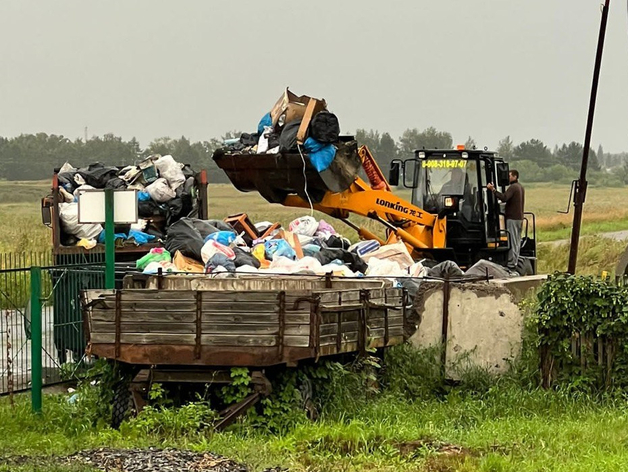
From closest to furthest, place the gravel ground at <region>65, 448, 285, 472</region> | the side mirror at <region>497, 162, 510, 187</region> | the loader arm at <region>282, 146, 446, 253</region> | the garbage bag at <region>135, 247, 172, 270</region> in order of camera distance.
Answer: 1. the gravel ground at <region>65, 448, 285, 472</region>
2. the garbage bag at <region>135, 247, 172, 270</region>
3. the loader arm at <region>282, 146, 446, 253</region>
4. the side mirror at <region>497, 162, 510, 187</region>

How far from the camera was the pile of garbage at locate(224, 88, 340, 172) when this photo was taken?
18.7 meters

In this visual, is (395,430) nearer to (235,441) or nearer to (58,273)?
(235,441)

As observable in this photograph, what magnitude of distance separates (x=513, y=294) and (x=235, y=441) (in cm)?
533

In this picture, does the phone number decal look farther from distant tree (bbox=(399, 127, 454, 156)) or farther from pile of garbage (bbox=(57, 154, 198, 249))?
distant tree (bbox=(399, 127, 454, 156))

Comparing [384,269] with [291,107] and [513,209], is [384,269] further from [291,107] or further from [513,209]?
[513,209]

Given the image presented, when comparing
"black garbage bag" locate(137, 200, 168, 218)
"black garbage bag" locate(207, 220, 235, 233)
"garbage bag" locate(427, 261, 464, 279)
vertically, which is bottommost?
"garbage bag" locate(427, 261, 464, 279)

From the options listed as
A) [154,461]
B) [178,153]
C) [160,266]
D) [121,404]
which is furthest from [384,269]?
[178,153]

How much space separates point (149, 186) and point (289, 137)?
3134 mm

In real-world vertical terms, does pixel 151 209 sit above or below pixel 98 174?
below

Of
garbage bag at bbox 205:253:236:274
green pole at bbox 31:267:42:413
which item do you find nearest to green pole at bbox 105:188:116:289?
green pole at bbox 31:267:42:413

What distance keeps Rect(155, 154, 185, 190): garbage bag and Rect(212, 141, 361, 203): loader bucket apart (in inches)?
48.7

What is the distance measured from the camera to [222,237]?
1778 centimetres

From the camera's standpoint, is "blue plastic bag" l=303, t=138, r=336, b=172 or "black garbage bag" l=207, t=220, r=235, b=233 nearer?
"black garbage bag" l=207, t=220, r=235, b=233

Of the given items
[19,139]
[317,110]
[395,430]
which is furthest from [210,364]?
[19,139]
